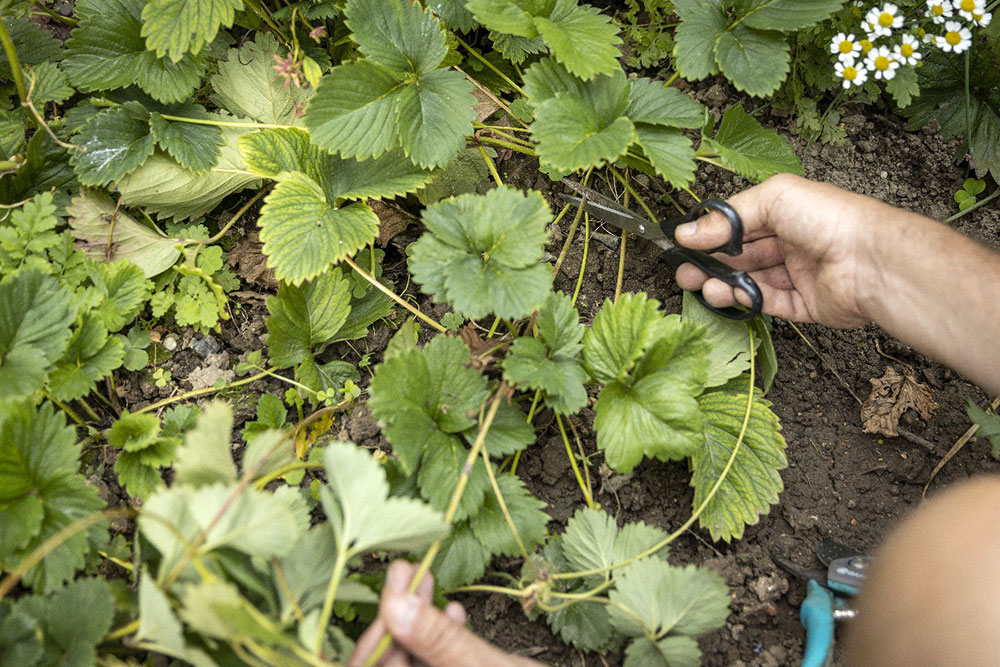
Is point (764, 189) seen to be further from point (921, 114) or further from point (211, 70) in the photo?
point (211, 70)

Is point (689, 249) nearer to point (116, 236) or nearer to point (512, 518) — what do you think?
point (512, 518)

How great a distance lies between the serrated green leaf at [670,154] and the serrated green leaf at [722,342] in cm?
34

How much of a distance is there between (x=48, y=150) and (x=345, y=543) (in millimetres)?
1413

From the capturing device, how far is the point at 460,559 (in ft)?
4.99

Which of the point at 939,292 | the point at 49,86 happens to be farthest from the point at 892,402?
the point at 49,86

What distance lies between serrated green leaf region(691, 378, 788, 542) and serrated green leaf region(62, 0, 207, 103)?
1.60 metres

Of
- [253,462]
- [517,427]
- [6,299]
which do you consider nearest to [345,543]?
[253,462]

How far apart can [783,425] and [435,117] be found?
4.08ft

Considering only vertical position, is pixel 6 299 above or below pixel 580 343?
above

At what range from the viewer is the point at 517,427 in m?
1.61

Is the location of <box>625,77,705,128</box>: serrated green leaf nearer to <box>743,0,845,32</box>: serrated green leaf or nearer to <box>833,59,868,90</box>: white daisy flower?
<box>743,0,845,32</box>: serrated green leaf

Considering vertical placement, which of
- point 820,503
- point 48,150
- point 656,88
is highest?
point 656,88

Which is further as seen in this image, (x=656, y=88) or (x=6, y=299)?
(x=656, y=88)

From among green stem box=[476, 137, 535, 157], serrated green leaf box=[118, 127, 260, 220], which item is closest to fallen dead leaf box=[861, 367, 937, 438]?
green stem box=[476, 137, 535, 157]
